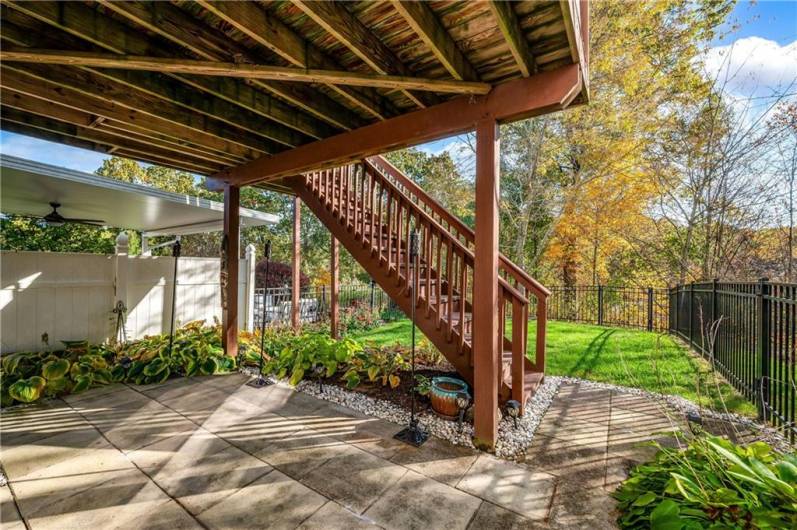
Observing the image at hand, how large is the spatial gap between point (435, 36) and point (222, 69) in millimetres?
1376

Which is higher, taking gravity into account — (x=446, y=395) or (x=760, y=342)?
(x=760, y=342)

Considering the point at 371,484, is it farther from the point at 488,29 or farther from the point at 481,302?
the point at 488,29

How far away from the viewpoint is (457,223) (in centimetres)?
419

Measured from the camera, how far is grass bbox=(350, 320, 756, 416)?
3424mm

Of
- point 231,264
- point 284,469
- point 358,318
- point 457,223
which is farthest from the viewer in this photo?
point 358,318

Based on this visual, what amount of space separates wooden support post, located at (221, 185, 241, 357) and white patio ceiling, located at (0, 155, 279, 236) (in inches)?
17.6

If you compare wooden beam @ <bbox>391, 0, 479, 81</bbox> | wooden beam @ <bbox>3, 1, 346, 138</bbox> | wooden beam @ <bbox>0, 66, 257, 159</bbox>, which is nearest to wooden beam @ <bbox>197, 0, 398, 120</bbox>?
wooden beam @ <bbox>3, 1, 346, 138</bbox>

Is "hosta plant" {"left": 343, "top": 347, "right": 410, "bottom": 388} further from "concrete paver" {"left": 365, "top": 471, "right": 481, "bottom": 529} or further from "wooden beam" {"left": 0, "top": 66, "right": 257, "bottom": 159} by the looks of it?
"wooden beam" {"left": 0, "top": 66, "right": 257, "bottom": 159}

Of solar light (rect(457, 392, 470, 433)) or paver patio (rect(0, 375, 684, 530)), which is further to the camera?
solar light (rect(457, 392, 470, 433))

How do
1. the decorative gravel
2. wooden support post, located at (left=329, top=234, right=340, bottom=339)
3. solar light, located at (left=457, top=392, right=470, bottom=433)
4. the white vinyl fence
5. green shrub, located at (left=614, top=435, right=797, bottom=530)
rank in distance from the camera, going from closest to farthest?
green shrub, located at (left=614, top=435, right=797, bottom=530), the decorative gravel, solar light, located at (left=457, top=392, right=470, bottom=433), the white vinyl fence, wooden support post, located at (left=329, top=234, right=340, bottom=339)

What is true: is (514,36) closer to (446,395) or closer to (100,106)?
(446,395)

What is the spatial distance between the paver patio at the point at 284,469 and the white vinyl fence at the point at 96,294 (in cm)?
158

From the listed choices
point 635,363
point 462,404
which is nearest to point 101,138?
point 462,404

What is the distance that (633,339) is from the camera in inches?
219
